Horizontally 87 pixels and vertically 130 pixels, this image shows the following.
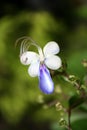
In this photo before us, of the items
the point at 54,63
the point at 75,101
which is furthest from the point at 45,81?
the point at 75,101

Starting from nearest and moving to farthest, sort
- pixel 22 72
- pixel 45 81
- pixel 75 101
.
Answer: pixel 45 81 → pixel 75 101 → pixel 22 72

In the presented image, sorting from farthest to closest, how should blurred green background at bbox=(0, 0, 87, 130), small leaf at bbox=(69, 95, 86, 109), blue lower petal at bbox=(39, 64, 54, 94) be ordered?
blurred green background at bbox=(0, 0, 87, 130) < small leaf at bbox=(69, 95, 86, 109) < blue lower petal at bbox=(39, 64, 54, 94)

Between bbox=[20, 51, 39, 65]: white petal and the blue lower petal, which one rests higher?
bbox=[20, 51, 39, 65]: white petal

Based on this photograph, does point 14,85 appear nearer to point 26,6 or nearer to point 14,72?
point 14,72

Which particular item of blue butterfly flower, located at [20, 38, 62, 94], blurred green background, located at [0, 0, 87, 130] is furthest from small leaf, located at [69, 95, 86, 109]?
blurred green background, located at [0, 0, 87, 130]

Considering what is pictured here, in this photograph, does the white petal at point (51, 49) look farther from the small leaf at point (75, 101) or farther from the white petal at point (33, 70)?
the small leaf at point (75, 101)

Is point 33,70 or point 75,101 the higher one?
point 33,70

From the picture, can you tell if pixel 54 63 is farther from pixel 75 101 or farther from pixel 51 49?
pixel 75 101

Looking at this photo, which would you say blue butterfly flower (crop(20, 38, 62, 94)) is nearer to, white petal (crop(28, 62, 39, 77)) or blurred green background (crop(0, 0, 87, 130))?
white petal (crop(28, 62, 39, 77))
